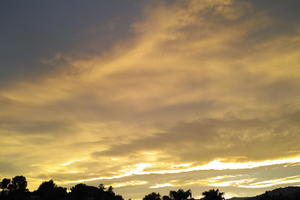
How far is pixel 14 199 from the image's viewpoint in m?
100

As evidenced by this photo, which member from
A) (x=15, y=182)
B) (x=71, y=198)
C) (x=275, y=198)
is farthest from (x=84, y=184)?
(x=275, y=198)

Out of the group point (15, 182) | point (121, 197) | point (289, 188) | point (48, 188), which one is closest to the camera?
point (15, 182)

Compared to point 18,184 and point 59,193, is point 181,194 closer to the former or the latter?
point 59,193

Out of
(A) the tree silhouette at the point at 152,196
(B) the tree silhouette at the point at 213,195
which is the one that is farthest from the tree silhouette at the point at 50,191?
(B) the tree silhouette at the point at 213,195

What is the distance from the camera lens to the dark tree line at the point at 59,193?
105 metres

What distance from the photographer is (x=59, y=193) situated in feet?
394

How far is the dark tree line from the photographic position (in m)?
105

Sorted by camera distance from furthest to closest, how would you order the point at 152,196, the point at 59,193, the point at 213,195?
the point at 152,196, the point at 59,193, the point at 213,195

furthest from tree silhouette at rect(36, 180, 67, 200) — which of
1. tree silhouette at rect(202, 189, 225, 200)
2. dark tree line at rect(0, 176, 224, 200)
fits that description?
tree silhouette at rect(202, 189, 225, 200)

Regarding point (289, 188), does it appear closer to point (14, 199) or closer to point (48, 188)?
point (48, 188)

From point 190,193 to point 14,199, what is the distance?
251 ft

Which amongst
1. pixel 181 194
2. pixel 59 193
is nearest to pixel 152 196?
pixel 181 194

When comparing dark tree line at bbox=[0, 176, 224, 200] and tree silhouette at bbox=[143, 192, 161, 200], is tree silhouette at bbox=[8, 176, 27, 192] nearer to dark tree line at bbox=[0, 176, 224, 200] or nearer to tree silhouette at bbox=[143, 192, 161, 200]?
dark tree line at bbox=[0, 176, 224, 200]

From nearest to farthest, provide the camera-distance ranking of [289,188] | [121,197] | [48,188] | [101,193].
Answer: [48,188] < [101,193] < [121,197] < [289,188]
